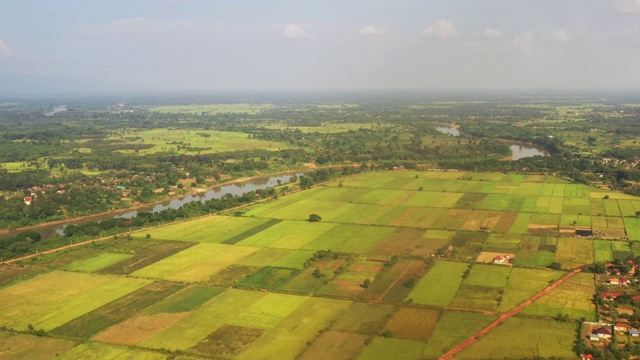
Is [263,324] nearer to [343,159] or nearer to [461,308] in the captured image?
[461,308]

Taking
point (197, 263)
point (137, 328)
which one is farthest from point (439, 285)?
point (137, 328)

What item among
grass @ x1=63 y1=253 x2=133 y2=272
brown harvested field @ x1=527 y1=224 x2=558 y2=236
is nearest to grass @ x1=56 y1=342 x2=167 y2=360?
grass @ x1=63 y1=253 x2=133 y2=272

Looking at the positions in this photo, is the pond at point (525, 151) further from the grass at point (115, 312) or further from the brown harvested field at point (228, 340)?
the brown harvested field at point (228, 340)

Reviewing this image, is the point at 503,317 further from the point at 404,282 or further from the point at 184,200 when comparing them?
the point at 184,200

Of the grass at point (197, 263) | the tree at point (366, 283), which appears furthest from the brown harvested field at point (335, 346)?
the grass at point (197, 263)

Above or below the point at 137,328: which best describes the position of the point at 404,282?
above

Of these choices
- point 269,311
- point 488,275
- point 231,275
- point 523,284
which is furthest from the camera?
point 231,275

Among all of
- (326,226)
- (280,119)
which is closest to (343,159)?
(326,226)
